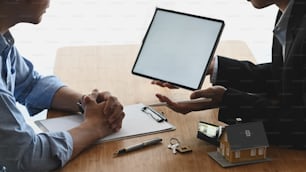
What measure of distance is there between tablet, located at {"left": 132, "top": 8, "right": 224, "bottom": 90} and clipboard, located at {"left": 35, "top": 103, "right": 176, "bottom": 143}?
0.40 feet

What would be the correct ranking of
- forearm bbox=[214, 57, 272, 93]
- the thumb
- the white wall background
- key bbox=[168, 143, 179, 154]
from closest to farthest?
key bbox=[168, 143, 179, 154] < the thumb < forearm bbox=[214, 57, 272, 93] < the white wall background

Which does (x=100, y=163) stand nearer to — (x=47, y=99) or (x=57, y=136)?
(x=57, y=136)

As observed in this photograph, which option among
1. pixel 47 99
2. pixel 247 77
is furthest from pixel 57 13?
pixel 247 77

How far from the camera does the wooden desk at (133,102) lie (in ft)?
3.80

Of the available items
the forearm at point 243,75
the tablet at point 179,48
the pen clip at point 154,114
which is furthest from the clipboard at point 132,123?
the forearm at point 243,75

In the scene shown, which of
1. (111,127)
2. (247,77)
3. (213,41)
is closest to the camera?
(111,127)

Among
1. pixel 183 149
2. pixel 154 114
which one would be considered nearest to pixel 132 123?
pixel 154 114

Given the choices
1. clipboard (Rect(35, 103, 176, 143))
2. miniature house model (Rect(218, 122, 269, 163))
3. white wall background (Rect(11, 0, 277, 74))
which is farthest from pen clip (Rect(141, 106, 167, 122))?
white wall background (Rect(11, 0, 277, 74))

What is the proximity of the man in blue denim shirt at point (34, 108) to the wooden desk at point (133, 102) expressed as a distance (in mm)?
45

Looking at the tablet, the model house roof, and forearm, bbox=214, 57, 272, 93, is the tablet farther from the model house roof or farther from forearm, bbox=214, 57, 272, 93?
the model house roof

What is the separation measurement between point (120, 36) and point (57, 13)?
299 mm

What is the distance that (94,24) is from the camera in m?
2.39

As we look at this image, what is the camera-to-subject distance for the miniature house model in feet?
3.75

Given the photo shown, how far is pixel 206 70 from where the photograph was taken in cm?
142
